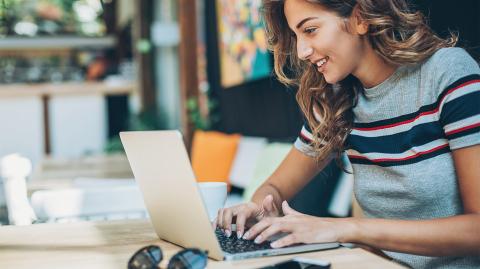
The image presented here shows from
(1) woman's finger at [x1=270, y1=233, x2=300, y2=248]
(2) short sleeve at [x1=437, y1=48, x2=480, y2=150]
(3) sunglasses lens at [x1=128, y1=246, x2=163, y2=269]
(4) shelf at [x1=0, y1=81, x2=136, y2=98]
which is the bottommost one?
(4) shelf at [x1=0, y1=81, x2=136, y2=98]

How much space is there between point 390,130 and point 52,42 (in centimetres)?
998

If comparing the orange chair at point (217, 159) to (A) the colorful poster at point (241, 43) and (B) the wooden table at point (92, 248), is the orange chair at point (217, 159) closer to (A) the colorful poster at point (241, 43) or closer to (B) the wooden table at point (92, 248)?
(A) the colorful poster at point (241, 43)

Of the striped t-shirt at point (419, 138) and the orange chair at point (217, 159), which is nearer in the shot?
the striped t-shirt at point (419, 138)

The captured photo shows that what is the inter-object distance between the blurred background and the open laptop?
596mm

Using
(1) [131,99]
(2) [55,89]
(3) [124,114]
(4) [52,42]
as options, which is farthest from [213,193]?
(4) [52,42]

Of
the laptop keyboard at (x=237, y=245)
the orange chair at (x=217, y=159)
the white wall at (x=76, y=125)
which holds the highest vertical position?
the laptop keyboard at (x=237, y=245)

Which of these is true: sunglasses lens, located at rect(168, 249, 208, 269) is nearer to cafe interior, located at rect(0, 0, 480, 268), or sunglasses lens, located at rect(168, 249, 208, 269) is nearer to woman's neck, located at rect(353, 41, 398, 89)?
cafe interior, located at rect(0, 0, 480, 268)

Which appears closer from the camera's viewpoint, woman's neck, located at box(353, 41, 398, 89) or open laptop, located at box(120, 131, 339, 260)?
open laptop, located at box(120, 131, 339, 260)

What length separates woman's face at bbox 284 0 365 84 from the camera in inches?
58.4

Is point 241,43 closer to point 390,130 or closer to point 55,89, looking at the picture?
point 390,130

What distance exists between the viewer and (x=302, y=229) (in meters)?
1.21

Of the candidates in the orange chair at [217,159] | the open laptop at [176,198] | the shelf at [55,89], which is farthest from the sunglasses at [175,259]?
the shelf at [55,89]

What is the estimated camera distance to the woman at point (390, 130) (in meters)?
1.23

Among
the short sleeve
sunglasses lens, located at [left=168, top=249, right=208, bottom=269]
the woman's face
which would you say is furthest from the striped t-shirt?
sunglasses lens, located at [left=168, top=249, right=208, bottom=269]
